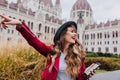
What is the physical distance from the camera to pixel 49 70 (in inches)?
78.5

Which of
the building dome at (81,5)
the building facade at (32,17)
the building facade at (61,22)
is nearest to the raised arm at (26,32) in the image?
the building facade at (32,17)

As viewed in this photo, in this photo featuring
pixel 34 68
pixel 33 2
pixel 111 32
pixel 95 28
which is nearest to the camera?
pixel 34 68

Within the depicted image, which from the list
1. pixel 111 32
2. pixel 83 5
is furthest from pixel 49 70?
pixel 83 5

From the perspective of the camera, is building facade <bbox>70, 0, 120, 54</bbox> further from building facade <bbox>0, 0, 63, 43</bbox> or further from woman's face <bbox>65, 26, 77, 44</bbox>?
woman's face <bbox>65, 26, 77, 44</bbox>

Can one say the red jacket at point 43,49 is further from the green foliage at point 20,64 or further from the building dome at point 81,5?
the building dome at point 81,5

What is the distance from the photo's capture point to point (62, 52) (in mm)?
2152

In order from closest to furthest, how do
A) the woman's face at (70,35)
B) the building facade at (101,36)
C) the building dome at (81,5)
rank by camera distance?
the woman's face at (70,35) → the building facade at (101,36) → the building dome at (81,5)

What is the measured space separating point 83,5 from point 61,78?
71417 mm

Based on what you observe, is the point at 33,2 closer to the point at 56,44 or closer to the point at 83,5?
the point at 83,5

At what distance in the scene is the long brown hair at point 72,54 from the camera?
6.61 ft

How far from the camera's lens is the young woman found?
199 cm

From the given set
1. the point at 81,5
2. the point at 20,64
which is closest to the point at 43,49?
the point at 20,64

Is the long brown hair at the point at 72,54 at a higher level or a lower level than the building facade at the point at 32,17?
lower

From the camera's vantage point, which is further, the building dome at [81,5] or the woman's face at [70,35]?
the building dome at [81,5]
